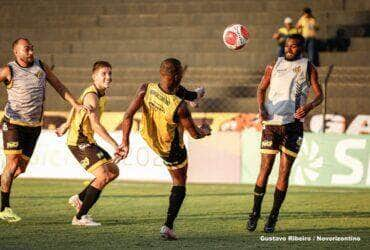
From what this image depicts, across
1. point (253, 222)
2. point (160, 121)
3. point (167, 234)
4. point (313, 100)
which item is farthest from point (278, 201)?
point (160, 121)

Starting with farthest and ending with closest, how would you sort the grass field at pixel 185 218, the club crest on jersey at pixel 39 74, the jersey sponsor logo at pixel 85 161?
1. the club crest on jersey at pixel 39 74
2. the jersey sponsor logo at pixel 85 161
3. the grass field at pixel 185 218

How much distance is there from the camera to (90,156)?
1093cm

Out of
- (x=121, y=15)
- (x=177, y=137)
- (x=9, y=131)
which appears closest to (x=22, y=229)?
(x=9, y=131)

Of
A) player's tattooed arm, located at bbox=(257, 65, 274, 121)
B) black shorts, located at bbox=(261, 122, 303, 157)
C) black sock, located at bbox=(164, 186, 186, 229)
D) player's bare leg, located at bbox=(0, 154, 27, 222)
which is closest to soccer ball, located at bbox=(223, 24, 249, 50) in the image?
player's tattooed arm, located at bbox=(257, 65, 274, 121)

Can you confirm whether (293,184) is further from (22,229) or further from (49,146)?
(22,229)

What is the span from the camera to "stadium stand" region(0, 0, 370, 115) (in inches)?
897

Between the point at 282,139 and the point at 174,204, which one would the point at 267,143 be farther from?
the point at 174,204

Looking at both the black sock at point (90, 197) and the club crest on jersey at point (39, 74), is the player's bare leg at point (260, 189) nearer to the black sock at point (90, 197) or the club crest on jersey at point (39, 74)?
the black sock at point (90, 197)

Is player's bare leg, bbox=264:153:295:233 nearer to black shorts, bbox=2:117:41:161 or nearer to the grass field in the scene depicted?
the grass field

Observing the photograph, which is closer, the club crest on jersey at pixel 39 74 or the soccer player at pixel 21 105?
the soccer player at pixel 21 105

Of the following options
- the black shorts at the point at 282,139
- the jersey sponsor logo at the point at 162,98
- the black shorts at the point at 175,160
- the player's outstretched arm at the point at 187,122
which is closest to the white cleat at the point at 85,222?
the black shorts at the point at 175,160

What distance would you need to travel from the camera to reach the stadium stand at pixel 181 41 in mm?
22781

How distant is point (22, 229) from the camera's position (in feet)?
34.5

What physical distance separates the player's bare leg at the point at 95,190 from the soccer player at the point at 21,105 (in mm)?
926
